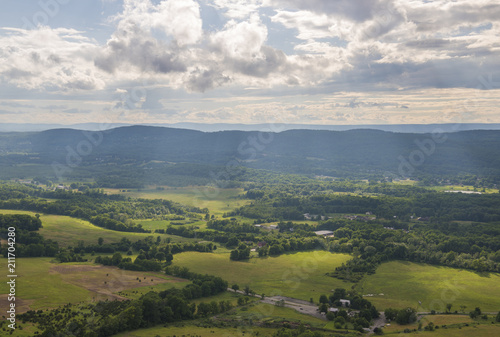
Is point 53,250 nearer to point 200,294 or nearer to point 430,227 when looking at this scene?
point 200,294

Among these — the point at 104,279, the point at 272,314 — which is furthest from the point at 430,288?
the point at 104,279

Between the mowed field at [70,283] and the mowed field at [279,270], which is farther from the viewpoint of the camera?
the mowed field at [279,270]

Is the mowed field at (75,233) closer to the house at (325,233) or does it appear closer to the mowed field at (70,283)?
the mowed field at (70,283)

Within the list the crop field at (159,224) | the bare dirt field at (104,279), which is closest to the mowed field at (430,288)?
the bare dirt field at (104,279)

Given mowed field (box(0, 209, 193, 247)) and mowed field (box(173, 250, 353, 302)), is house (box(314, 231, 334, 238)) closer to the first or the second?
mowed field (box(173, 250, 353, 302))

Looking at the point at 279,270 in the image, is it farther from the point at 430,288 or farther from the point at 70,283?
the point at 70,283

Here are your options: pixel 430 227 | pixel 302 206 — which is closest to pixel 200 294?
pixel 430 227
